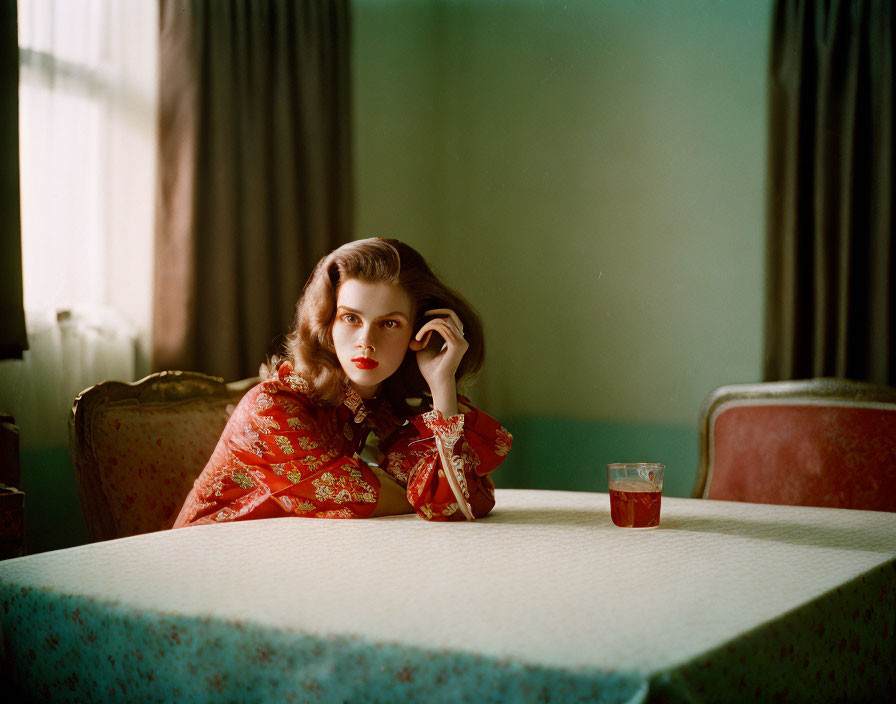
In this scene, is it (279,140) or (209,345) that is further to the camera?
(279,140)

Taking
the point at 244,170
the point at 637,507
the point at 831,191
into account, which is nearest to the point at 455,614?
the point at 637,507

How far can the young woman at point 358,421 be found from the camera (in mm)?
1640

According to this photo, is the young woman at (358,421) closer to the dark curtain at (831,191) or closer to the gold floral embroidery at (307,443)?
the gold floral embroidery at (307,443)

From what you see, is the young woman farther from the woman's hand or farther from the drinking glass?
the drinking glass

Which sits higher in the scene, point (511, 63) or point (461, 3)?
point (461, 3)

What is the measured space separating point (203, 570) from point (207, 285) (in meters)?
2.01

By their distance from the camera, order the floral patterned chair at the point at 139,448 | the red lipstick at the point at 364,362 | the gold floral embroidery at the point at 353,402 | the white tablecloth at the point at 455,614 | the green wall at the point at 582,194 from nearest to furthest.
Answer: the white tablecloth at the point at 455,614, the red lipstick at the point at 364,362, the gold floral embroidery at the point at 353,402, the floral patterned chair at the point at 139,448, the green wall at the point at 582,194

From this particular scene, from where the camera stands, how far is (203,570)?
1153 millimetres

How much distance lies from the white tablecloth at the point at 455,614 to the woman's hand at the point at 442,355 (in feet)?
1.25

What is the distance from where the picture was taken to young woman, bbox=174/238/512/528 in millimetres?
1640

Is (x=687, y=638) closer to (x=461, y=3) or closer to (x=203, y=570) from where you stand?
(x=203, y=570)

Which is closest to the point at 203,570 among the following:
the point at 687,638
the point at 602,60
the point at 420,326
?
the point at 687,638

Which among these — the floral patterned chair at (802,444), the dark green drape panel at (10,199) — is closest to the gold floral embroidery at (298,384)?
the dark green drape panel at (10,199)

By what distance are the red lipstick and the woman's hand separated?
4.9 inches
